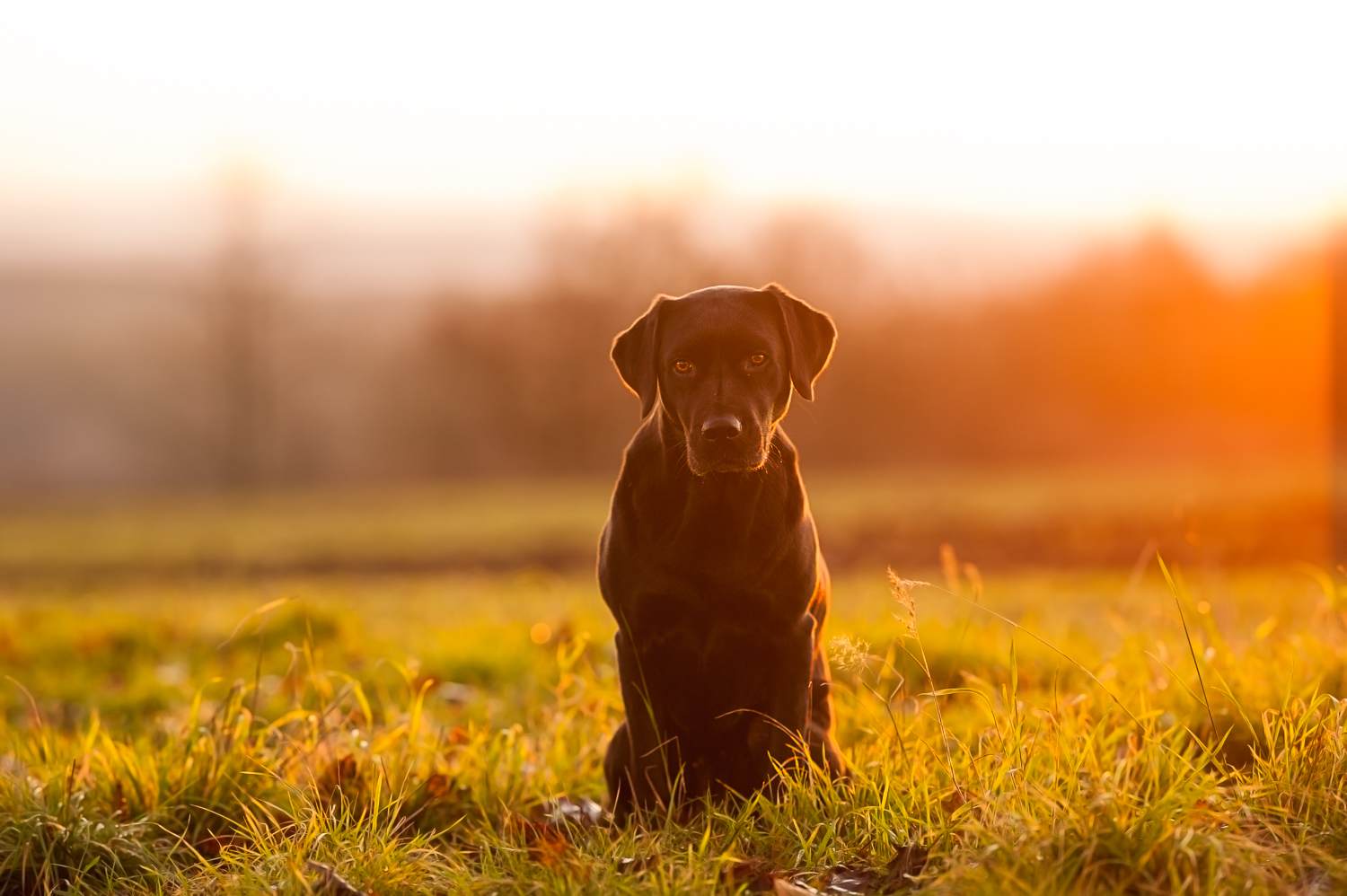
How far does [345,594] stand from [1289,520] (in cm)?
1208

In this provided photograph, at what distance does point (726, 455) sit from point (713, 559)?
327mm

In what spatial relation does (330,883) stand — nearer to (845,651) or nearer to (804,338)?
(845,651)

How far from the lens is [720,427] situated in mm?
3166

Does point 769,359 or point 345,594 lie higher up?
point 769,359

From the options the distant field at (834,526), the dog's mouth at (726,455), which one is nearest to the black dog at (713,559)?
the dog's mouth at (726,455)

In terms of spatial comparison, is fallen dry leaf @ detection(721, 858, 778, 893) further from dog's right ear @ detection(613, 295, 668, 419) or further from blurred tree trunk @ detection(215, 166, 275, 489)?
blurred tree trunk @ detection(215, 166, 275, 489)

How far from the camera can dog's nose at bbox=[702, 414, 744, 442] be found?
3162 millimetres

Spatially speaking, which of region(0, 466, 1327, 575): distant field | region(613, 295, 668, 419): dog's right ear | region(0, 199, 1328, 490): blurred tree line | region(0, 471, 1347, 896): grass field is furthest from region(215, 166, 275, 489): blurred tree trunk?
region(613, 295, 668, 419): dog's right ear

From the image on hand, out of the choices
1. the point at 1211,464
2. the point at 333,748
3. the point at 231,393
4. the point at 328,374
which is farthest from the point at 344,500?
the point at 333,748

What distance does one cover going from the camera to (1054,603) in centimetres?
898

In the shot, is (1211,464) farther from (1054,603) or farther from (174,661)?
(174,661)

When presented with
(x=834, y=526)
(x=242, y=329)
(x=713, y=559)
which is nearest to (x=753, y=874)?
(x=713, y=559)

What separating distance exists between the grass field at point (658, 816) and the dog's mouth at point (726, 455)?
619mm

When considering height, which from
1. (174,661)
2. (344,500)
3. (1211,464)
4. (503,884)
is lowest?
(344,500)
